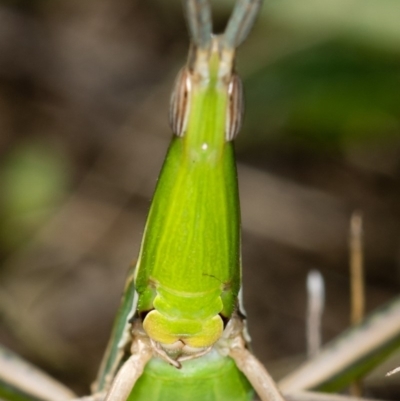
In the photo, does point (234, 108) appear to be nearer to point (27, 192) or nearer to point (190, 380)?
point (190, 380)

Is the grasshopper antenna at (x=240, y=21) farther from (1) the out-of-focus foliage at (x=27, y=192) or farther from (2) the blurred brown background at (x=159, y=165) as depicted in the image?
(1) the out-of-focus foliage at (x=27, y=192)

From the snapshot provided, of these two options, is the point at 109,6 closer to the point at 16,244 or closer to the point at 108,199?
the point at 108,199

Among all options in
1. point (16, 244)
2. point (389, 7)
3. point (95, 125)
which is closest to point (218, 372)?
point (389, 7)

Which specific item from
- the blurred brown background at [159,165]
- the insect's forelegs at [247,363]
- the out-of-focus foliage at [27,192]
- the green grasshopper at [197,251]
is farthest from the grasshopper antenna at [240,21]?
the out-of-focus foliage at [27,192]

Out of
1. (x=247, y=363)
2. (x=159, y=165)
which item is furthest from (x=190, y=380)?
(x=159, y=165)

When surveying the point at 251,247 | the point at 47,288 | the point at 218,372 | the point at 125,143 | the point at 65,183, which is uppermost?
the point at 125,143

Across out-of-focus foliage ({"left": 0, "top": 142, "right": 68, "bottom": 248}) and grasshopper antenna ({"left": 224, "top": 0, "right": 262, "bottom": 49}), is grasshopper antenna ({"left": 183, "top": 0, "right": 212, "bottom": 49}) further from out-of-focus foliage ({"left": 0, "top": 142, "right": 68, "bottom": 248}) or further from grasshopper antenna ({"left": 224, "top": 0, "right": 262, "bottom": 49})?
out-of-focus foliage ({"left": 0, "top": 142, "right": 68, "bottom": 248})
